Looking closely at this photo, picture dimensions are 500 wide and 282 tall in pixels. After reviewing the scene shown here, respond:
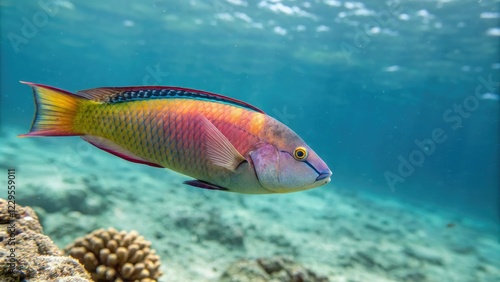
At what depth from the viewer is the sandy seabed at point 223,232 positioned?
6281 mm

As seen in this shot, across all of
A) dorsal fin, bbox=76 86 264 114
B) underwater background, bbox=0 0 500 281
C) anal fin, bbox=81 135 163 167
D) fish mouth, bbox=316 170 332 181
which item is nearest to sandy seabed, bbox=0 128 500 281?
underwater background, bbox=0 0 500 281

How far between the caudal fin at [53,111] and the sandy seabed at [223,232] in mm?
3967

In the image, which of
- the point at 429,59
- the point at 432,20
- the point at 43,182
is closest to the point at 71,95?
the point at 43,182

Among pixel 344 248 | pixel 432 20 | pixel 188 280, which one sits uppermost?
pixel 432 20

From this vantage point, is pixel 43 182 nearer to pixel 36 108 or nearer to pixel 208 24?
pixel 36 108

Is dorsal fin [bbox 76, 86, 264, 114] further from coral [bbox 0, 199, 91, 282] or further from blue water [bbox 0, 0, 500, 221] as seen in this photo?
blue water [bbox 0, 0, 500, 221]

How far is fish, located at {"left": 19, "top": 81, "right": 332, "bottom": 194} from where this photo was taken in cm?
162

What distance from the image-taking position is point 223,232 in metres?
7.38

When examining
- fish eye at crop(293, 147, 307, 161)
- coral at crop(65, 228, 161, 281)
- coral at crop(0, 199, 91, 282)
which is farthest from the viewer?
coral at crop(65, 228, 161, 281)

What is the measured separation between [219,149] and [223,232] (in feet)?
20.4

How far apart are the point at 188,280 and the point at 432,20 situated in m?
20.0

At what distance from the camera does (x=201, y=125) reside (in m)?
1.64

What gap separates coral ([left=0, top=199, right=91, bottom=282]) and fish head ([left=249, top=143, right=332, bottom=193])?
1424 mm

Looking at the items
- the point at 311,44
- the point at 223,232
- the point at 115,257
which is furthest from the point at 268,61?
→ the point at 115,257
